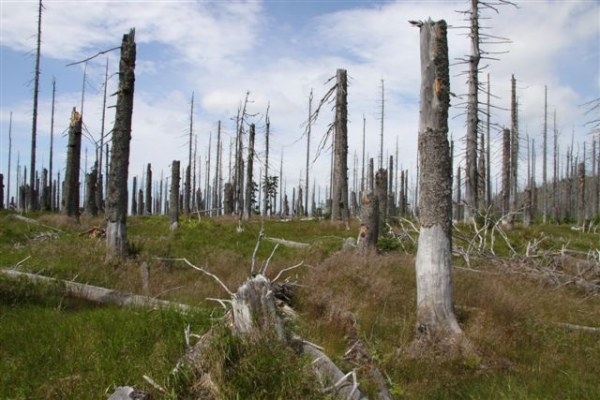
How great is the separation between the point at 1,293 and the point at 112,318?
2129 millimetres

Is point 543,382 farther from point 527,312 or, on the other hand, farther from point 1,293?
point 1,293

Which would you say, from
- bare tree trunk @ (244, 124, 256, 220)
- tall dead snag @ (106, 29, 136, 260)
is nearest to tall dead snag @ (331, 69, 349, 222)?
bare tree trunk @ (244, 124, 256, 220)

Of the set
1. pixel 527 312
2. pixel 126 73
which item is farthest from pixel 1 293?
pixel 527 312

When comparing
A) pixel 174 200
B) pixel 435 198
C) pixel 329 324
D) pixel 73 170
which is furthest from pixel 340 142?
pixel 329 324

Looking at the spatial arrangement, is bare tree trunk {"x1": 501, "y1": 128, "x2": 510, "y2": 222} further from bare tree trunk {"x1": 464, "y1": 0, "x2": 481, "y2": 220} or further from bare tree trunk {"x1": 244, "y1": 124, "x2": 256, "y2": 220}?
bare tree trunk {"x1": 244, "y1": 124, "x2": 256, "y2": 220}

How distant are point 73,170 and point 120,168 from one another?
11314 millimetres

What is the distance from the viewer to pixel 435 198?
7.07 metres

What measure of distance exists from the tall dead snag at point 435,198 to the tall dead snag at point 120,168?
6922 mm

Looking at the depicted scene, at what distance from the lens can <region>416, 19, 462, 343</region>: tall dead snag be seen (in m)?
6.93

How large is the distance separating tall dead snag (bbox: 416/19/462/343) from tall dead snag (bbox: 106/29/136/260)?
6.92 metres

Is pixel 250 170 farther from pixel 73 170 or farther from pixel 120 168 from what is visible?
pixel 120 168

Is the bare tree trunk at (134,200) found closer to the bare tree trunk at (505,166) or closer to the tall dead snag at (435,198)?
the bare tree trunk at (505,166)

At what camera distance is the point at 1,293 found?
7.36 m

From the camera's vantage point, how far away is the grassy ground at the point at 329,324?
502cm
